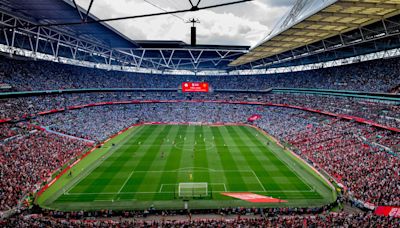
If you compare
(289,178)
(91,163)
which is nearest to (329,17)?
(289,178)

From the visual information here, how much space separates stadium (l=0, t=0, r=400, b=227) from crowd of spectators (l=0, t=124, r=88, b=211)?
6.2 inches

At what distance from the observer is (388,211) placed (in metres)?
20.2

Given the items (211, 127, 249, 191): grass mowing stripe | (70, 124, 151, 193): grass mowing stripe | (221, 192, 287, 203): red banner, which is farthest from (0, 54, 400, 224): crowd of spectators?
(211, 127, 249, 191): grass mowing stripe

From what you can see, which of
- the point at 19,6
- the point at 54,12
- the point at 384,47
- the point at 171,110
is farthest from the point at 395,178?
the point at 171,110

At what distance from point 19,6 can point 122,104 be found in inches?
1672

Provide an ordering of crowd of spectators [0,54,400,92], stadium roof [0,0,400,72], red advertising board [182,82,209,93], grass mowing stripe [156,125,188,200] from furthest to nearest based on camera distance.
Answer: red advertising board [182,82,209,93]
crowd of spectators [0,54,400,92]
grass mowing stripe [156,125,188,200]
stadium roof [0,0,400,72]

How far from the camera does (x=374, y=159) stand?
28.3m

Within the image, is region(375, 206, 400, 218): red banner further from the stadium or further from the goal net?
the goal net

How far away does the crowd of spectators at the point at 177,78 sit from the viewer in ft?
142

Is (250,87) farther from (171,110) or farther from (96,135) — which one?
(96,135)

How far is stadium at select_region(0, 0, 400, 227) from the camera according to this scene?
21.5m

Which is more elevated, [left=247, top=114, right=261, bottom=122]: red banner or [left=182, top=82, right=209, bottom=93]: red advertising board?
[left=182, top=82, right=209, bottom=93]: red advertising board

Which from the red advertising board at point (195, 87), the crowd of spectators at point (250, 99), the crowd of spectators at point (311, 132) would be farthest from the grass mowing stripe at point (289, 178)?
the red advertising board at point (195, 87)

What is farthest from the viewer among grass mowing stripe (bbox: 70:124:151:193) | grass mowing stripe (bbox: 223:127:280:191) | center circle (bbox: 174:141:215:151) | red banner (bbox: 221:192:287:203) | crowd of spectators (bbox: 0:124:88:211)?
center circle (bbox: 174:141:215:151)
